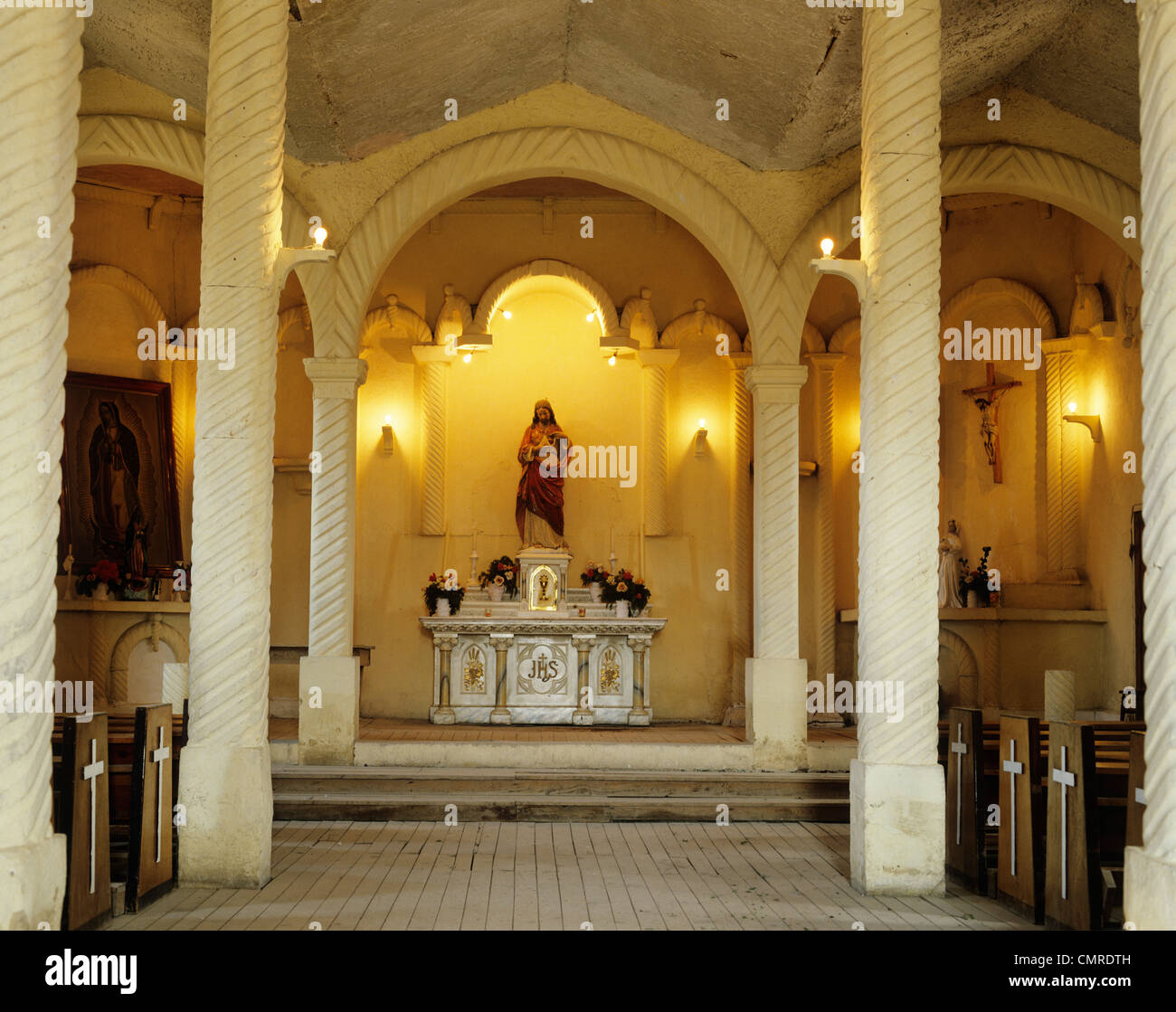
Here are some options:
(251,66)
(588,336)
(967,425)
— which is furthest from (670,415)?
(251,66)

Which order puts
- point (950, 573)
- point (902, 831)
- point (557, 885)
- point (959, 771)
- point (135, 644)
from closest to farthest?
point (902, 831) < point (557, 885) < point (959, 771) < point (135, 644) < point (950, 573)

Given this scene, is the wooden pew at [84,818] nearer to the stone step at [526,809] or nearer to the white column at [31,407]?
the white column at [31,407]

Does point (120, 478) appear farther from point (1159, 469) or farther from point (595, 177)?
point (1159, 469)

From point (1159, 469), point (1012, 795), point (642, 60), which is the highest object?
point (642, 60)

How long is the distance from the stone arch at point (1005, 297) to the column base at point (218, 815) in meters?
9.50

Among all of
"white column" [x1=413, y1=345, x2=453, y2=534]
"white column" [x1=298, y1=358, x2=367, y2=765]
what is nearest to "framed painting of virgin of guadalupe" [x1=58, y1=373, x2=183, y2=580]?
"white column" [x1=413, y1=345, x2=453, y2=534]

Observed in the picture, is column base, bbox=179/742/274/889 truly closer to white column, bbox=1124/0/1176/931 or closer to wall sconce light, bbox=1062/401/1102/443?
white column, bbox=1124/0/1176/931

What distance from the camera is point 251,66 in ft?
22.6

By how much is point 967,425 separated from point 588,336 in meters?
4.36

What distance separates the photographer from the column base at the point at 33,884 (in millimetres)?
4180

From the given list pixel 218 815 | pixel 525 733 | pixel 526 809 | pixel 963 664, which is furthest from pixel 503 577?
pixel 218 815

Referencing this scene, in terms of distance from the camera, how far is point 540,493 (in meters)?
13.4

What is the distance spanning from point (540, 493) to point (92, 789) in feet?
25.9

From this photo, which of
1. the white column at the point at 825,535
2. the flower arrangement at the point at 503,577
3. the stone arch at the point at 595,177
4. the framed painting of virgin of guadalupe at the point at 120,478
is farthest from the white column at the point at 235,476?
the white column at the point at 825,535
